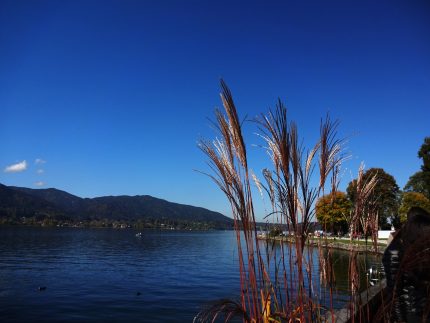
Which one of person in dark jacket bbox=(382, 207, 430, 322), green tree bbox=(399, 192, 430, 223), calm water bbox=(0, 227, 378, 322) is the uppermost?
green tree bbox=(399, 192, 430, 223)

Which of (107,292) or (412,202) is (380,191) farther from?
(412,202)

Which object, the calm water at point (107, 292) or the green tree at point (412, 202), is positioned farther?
A: the green tree at point (412, 202)

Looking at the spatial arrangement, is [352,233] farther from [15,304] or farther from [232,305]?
[15,304]

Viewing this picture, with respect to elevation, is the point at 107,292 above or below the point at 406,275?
below

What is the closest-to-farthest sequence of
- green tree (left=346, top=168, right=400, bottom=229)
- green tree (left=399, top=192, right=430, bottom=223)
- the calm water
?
green tree (left=346, top=168, right=400, bottom=229) < the calm water < green tree (left=399, top=192, right=430, bottom=223)

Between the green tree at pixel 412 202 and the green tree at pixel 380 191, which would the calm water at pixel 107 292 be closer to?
the green tree at pixel 380 191

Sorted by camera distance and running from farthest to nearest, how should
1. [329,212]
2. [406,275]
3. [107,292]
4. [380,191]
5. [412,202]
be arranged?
[412,202] < [107,292] < [380,191] < [406,275] < [329,212]

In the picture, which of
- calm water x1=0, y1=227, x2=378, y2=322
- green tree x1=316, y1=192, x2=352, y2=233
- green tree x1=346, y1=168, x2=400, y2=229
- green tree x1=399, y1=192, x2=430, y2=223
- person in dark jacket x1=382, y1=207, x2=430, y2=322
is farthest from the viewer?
green tree x1=399, y1=192, x2=430, y2=223

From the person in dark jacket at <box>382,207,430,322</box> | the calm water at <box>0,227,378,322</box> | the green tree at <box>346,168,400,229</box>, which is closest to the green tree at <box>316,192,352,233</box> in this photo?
the green tree at <box>346,168,400,229</box>

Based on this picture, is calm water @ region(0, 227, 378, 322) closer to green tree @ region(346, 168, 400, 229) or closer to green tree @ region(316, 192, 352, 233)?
green tree @ region(346, 168, 400, 229)

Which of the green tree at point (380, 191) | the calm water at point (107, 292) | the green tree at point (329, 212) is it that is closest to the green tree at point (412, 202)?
the calm water at point (107, 292)

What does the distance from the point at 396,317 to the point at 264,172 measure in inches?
95.4

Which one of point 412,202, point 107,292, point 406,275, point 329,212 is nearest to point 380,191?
point 406,275

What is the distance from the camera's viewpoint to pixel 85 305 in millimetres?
21641
